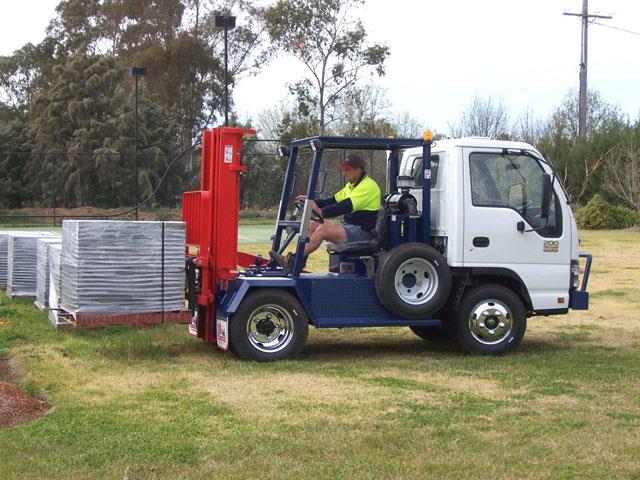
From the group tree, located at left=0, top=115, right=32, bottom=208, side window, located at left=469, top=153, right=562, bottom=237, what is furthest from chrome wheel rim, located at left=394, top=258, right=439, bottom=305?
tree, located at left=0, top=115, right=32, bottom=208

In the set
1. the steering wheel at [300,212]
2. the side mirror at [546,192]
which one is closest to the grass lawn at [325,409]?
the steering wheel at [300,212]

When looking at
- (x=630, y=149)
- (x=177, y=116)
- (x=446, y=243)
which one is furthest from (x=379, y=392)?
(x=177, y=116)

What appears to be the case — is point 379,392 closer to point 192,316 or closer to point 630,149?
point 192,316

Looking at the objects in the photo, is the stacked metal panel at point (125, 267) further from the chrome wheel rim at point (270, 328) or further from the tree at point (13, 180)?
the tree at point (13, 180)

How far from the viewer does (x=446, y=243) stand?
10172mm

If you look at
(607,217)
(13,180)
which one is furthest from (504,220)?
(13,180)

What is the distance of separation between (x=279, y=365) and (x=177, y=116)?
140ft

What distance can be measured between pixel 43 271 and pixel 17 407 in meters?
5.02

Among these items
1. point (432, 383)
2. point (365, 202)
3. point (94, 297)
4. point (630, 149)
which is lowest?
point (432, 383)

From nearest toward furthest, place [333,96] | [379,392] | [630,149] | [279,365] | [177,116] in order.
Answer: [379,392], [279,365], [630,149], [333,96], [177,116]

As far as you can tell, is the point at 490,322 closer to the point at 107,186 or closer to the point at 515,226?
the point at 515,226

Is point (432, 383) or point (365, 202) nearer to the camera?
point (432, 383)

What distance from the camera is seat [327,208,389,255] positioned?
397 inches

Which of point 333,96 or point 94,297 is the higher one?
point 333,96
